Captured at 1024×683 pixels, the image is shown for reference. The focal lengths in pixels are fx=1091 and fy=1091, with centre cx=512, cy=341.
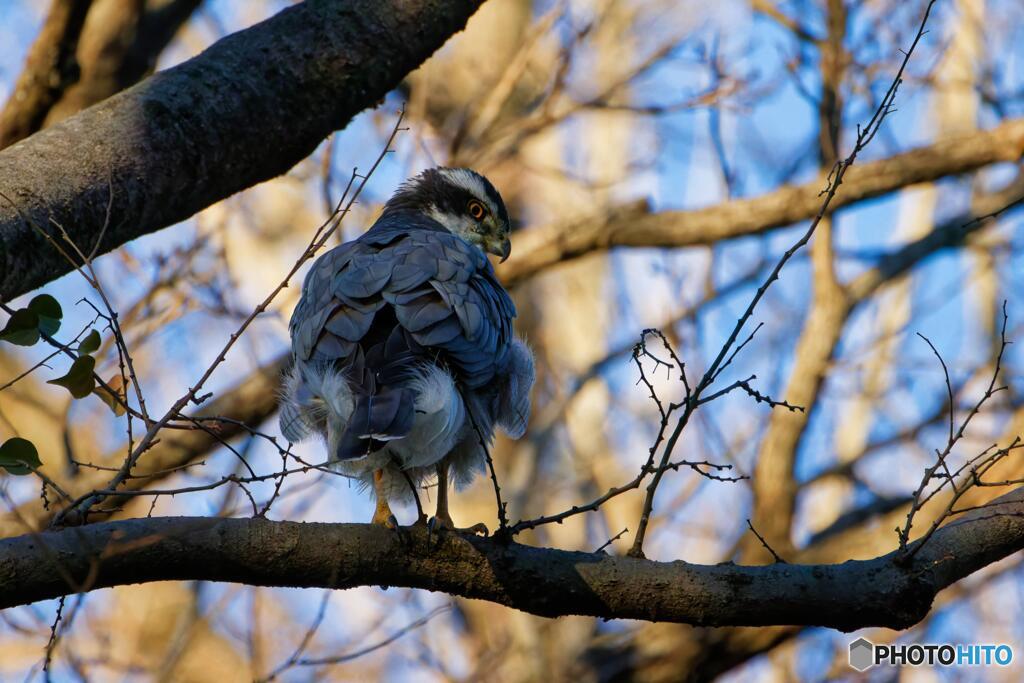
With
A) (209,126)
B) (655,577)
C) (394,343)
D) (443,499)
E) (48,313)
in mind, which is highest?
(209,126)

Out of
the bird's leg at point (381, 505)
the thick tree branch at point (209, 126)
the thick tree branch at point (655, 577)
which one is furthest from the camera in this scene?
the bird's leg at point (381, 505)

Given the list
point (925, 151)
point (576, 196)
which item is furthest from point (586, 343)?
point (925, 151)

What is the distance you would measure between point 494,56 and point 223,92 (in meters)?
9.17

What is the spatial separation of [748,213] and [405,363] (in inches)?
150

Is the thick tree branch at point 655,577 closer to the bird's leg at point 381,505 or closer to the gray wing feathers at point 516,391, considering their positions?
the bird's leg at point 381,505

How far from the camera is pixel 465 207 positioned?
17.5ft

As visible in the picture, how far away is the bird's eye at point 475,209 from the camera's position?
5344 millimetres

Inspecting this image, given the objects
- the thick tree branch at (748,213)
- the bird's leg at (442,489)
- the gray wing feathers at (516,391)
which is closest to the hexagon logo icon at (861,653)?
the thick tree branch at (748,213)

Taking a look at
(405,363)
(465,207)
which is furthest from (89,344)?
(465,207)

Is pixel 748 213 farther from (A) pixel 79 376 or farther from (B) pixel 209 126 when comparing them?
(A) pixel 79 376

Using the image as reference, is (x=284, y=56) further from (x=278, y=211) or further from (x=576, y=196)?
(x=576, y=196)

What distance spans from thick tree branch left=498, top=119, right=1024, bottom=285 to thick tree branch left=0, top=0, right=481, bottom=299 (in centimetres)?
274

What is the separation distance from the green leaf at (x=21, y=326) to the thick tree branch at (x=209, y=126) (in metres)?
0.40

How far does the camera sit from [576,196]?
1308 centimetres
